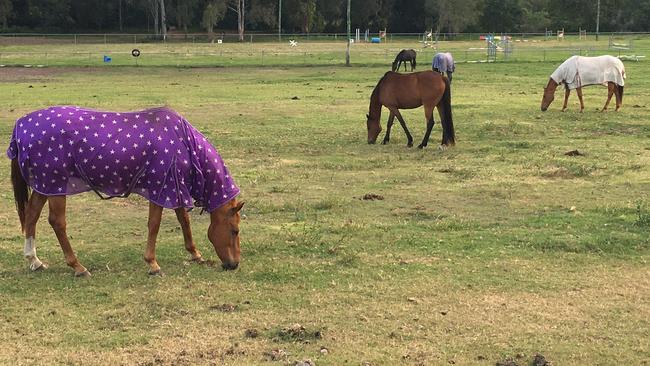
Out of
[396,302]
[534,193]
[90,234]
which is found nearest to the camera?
[396,302]

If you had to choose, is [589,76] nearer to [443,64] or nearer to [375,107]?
[443,64]

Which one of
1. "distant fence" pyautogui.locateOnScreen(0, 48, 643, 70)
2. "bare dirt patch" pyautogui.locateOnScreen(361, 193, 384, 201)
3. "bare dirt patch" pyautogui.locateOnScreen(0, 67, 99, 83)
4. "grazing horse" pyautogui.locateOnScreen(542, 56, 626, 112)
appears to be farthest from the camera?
"distant fence" pyautogui.locateOnScreen(0, 48, 643, 70)

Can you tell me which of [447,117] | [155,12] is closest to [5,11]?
[155,12]

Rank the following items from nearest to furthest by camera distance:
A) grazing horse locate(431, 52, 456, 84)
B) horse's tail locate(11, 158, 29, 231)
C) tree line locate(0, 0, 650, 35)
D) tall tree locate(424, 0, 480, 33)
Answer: horse's tail locate(11, 158, 29, 231) → grazing horse locate(431, 52, 456, 84) → tree line locate(0, 0, 650, 35) → tall tree locate(424, 0, 480, 33)

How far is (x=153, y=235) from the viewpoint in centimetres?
610

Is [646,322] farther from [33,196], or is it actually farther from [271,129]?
[271,129]

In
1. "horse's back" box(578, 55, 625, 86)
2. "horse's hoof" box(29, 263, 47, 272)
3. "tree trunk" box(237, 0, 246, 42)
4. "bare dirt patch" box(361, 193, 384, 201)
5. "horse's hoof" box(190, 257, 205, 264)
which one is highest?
"tree trunk" box(237, 0, 246, 42)

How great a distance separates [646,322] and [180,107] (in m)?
16.5

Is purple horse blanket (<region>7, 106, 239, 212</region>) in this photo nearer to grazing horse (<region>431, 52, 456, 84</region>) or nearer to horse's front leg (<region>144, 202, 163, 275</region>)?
horse's front leg (<region>144, 202, 163, 275</region>)

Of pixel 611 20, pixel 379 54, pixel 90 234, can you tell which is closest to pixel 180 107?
pixel 90 234

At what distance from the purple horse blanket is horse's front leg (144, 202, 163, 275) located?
0.22 metres

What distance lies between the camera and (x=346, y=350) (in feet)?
15.2

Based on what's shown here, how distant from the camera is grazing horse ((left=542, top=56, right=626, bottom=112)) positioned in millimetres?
18297

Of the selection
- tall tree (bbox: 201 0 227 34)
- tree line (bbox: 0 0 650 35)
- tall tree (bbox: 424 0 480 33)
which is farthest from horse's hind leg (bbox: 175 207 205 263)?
tall tree (bbox: 424 0 480 33)
